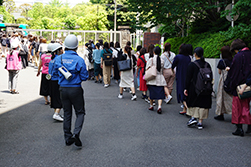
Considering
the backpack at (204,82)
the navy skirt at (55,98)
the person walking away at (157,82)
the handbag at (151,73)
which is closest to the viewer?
the backpack at (204,82)

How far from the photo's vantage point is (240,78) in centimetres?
661

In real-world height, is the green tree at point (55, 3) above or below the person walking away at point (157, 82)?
above

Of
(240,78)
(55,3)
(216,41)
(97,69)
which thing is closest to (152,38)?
(97,69)

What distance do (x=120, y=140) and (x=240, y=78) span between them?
2701 millimetres

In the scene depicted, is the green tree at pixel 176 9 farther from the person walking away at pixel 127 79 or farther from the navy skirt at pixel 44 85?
the navy skirt at pixel 44 85

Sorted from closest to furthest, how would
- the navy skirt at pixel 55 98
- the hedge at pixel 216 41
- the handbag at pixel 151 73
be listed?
the navy skirt at pixel 55 98 → the handbag at pixel 151 73 → the hedge at pixel 216 41

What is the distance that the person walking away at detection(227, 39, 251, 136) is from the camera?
6.53m

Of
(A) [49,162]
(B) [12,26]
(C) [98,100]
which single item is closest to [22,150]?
(A) [49,162]

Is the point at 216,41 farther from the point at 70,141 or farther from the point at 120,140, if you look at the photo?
the point at 70,141

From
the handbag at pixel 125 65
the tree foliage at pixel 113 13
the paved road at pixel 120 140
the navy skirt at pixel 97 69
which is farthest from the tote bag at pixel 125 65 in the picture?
the tree foliage at pixel 113 13

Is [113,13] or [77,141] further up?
[113,13]

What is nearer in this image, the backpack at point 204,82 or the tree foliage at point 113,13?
the backpack at point 204,82

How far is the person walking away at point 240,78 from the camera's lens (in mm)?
6531

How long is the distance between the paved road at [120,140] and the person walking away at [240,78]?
36cm
